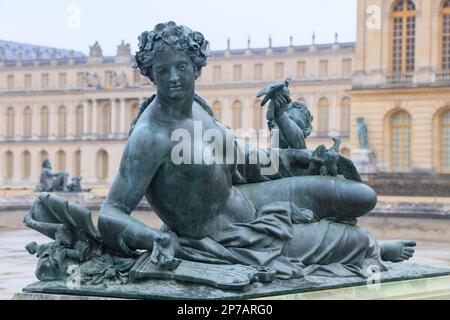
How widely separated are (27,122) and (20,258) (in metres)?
74.4

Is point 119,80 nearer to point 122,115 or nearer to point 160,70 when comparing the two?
point 122,115

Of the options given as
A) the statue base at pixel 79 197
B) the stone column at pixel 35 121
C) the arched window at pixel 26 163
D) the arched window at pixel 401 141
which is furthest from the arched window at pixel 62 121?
the statue base at pixel 79 197

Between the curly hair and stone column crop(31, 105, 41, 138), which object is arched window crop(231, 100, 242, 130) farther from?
the curly hair

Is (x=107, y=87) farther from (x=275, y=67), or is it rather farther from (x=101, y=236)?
(x=101, y=236)

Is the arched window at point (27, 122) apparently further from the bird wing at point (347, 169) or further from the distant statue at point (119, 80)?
the bird wing at point (347, 169)

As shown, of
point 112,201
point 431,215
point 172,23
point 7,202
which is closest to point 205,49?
point 172,23

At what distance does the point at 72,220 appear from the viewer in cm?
519

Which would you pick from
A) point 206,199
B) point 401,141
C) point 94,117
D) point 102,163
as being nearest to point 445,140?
point 401,141

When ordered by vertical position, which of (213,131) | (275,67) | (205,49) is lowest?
(213,131)

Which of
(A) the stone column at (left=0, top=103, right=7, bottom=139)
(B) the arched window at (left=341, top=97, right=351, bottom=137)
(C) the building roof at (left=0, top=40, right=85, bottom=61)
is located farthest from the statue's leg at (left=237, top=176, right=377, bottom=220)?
(C) the building roof at (left=0, top=40, right=85, bottom=61)

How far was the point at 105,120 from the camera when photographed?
78688 mm

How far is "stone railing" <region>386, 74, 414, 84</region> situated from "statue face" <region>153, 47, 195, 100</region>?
3189cm

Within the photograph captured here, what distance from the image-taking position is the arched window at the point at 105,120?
258ft
